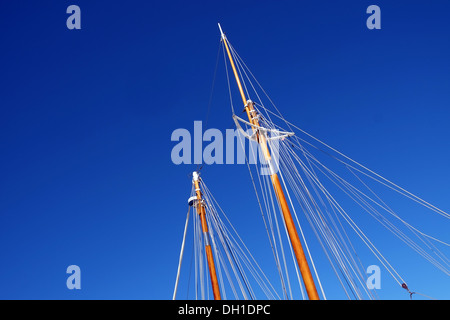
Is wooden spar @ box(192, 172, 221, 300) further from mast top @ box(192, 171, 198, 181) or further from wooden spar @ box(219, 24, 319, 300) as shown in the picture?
wooden spar @ box(219, 24, 319, 300)

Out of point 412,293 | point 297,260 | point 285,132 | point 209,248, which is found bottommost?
point 412,293

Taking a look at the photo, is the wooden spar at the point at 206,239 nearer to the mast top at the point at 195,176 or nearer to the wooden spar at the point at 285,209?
the mast top at the point at 195,176

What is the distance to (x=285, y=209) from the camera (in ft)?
55.7

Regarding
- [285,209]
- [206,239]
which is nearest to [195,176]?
[206,239]

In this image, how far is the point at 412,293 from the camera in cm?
1727

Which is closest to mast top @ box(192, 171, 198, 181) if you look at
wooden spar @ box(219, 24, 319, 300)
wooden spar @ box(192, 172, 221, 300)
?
wooden spar @ box(192, 172, 221, 300)

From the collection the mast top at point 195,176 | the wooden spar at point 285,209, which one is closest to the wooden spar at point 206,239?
the mast top at point 195,176

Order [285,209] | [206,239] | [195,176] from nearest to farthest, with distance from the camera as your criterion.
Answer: [285,209]
[206,239]
[195,176]

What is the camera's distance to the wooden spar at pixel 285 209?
Result: 14.5 metres

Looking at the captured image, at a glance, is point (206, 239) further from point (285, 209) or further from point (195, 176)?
point (285, 209)

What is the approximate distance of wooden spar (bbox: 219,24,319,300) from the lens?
14.5m
